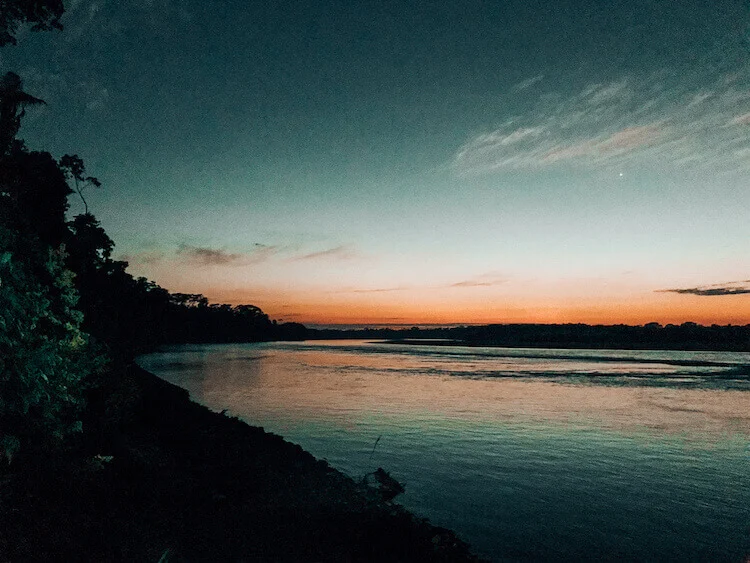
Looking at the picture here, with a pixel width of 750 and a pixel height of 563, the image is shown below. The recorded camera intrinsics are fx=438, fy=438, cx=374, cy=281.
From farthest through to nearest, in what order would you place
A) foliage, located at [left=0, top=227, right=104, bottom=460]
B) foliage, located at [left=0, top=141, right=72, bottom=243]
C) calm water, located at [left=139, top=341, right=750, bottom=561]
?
calm water, located at [left=139, top=341, right=750, bottom=561] → foliage, located at [left=0, top=141, right=72, bottom=243] → foliage, located at [left=0, top=227, right=104, bottom=460]

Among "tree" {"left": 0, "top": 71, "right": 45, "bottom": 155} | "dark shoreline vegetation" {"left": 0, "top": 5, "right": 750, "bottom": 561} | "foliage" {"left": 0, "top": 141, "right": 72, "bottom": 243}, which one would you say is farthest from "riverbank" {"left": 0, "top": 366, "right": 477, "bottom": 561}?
"tree" {"left": 0, "top": 71, "right": 45, "bottom": 155}

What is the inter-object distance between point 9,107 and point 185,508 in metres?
9.61

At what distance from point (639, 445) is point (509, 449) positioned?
739 centimetres

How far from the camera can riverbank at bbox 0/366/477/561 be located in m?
8.12

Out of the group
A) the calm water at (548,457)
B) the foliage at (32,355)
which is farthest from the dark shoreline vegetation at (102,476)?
the calm water at (548,457)

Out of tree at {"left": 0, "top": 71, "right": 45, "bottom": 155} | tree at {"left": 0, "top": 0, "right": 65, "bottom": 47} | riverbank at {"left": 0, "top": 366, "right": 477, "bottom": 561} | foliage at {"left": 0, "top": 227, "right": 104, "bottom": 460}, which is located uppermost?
tree at {"left": 0, "top": 0, "right": 65, "bottom": 47}

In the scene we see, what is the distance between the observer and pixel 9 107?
876cm

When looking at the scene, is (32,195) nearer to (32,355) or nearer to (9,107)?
(9,107)

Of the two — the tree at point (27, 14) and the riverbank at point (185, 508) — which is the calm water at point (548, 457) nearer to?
the riverbank at point (185, 508)

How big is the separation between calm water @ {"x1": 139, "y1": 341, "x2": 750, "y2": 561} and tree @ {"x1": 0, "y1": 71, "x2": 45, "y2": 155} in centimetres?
1462

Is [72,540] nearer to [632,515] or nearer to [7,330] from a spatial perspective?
[7,330]

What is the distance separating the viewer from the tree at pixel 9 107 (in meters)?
8.55

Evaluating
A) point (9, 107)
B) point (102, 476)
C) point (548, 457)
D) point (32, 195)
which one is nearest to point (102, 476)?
point (102, 476)

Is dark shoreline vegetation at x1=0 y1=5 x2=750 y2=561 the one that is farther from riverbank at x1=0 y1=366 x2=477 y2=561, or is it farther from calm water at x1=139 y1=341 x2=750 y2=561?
calm water at x1=139 y1=341 x2=750 y2=561
